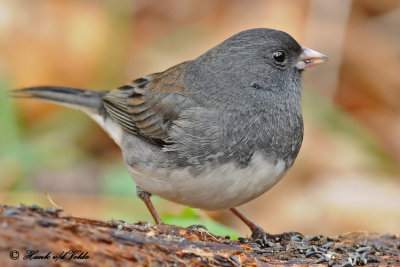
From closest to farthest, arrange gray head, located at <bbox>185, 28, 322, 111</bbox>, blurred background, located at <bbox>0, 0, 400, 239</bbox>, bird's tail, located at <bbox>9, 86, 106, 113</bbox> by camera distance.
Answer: gray head, located at <bbox>185, 28, 322, 111</bbox> < bird's tail, located at <bbox>9, 86, 106, 113</bbox> < blurred background, located at <bbox>0, 0, 400, 239</bbox>

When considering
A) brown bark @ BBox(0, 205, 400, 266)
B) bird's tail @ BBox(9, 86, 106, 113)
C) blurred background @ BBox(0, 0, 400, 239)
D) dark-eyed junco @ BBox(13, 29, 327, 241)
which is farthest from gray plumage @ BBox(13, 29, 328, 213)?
blurred background @ BBox(0, 0, 400, 239)

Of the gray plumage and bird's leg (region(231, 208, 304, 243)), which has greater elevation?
the gray plumage

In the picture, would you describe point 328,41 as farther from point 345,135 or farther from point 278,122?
point 278,122

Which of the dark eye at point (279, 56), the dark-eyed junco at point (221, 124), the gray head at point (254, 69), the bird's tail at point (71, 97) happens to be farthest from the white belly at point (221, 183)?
the bird's tail at point (71, 97)

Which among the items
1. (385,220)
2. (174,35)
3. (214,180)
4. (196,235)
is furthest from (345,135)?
(196,235)

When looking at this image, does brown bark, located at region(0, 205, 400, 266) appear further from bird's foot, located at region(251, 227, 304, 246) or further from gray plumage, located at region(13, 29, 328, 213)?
gray plumage, located at region(13, 29, 328, 213)

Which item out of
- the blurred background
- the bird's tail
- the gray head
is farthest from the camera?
the blurred background

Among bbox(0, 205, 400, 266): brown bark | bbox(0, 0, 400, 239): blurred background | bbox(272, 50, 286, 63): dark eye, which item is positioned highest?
bbox(0, 0, 400, 239): blurred background
